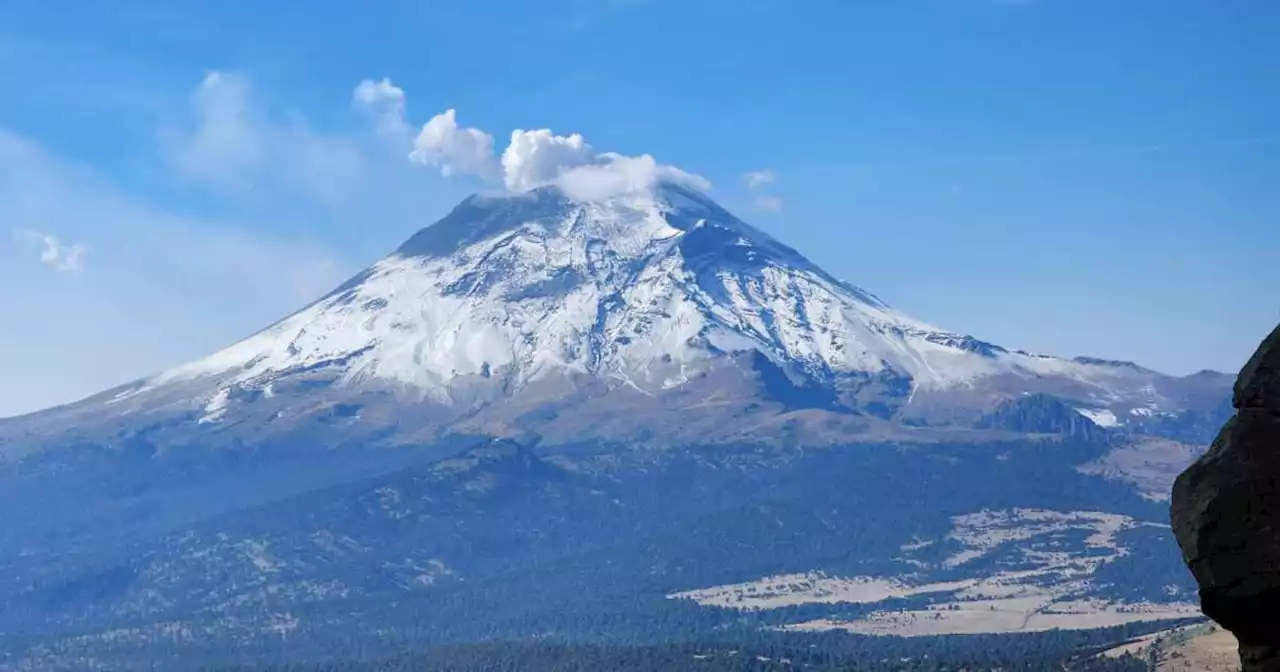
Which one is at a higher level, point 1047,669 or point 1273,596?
point 1273,596

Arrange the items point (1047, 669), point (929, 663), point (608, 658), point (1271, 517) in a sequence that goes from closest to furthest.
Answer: point (1271, 517), point (1047, 669), point (929, 663), point (608, 658)

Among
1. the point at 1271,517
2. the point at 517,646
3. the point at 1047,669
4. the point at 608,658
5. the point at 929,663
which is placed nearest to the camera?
the point at 1271,517

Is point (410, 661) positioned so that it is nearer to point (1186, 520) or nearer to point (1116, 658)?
point (1116, 658)

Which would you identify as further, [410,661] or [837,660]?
[410,661]

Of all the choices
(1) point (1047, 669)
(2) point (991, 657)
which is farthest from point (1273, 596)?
(2) point (991, 657)

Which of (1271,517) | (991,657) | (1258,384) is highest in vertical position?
(1258,384)

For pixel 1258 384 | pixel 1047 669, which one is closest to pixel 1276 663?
pixel 1258 384

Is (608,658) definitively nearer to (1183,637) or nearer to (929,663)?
(929,663)
